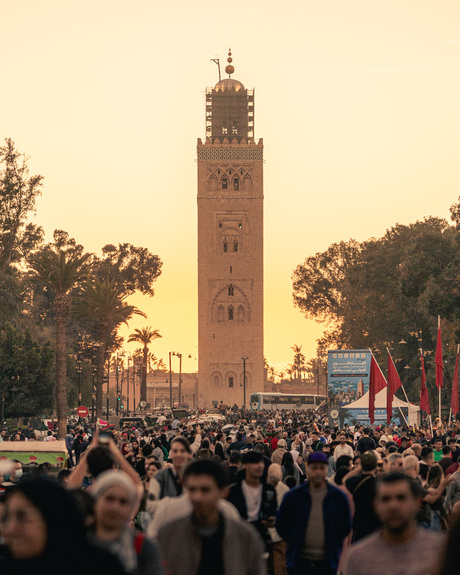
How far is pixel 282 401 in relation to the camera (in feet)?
309

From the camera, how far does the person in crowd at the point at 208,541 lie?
546 cm

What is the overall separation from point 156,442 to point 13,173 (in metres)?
36.1

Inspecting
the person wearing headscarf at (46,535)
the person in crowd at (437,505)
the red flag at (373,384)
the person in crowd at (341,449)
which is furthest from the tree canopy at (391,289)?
the person wearing headscarf at (46,535)

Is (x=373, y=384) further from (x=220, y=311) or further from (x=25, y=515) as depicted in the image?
(x=220, y=311)

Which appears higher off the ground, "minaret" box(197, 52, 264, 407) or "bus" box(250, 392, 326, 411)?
"minaret" box(197, 52, 264, 407)

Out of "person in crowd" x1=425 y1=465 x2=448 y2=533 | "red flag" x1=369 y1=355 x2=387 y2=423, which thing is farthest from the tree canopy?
"person in crowd" x1=425 y1=465 x2=448 y2=533

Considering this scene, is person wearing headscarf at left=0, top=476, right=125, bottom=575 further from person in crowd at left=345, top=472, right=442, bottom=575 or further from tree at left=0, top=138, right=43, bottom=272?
tree at left=0, top=138, right=43, bottom=272

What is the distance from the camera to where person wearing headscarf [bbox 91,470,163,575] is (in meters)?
4.83

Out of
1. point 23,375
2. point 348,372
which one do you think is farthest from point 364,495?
point 23,375

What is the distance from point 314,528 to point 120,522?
11.1 ft

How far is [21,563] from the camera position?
432cm

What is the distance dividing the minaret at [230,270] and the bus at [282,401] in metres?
10.7

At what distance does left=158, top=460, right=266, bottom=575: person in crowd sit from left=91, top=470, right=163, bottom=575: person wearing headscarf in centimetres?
62

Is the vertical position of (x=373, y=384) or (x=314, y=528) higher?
(x=373, y=384)
